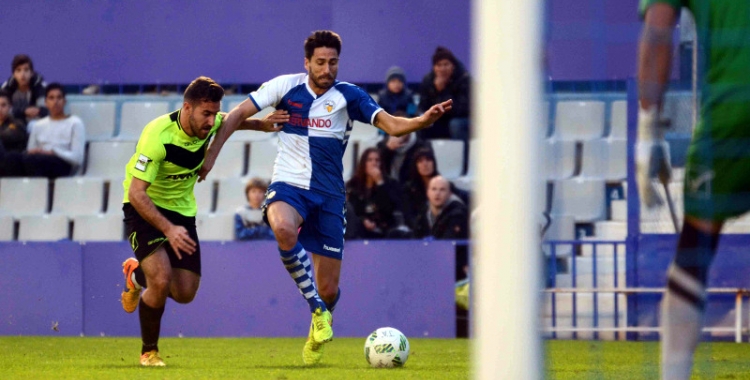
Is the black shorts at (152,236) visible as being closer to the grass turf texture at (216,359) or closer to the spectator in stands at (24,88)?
the grass turf texture at (216,359)

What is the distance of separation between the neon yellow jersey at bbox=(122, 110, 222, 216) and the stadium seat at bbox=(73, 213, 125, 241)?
4.42 m

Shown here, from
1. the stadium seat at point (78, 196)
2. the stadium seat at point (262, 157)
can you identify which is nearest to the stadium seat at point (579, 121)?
the stadium seat at point (262, 157)

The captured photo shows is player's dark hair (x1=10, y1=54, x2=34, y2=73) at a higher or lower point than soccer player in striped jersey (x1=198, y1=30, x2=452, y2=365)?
higher

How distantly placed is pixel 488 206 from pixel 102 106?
9.85 m

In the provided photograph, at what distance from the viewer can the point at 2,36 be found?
11391 mm

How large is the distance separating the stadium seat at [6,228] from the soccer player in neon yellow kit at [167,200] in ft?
15.4

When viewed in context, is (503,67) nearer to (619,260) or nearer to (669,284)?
(669,284)

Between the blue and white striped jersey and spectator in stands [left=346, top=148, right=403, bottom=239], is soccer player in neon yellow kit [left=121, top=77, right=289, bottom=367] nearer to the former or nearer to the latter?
the blue and white striped jersey

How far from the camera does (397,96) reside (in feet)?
35.0

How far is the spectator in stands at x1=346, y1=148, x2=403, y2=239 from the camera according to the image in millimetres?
10086

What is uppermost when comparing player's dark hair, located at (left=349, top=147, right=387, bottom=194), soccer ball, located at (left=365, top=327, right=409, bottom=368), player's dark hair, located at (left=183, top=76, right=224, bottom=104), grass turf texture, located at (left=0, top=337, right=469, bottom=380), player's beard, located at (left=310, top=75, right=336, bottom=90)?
player's beard, located at (left=310, top=75, right=336, bottom=90)

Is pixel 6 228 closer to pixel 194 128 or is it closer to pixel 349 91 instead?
Result: pixel 194 128

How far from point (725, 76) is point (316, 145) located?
3420 mm

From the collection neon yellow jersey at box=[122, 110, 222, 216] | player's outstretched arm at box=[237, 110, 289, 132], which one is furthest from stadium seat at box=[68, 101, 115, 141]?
player's outstretched arm at box=[237, 110, 289, 132]
